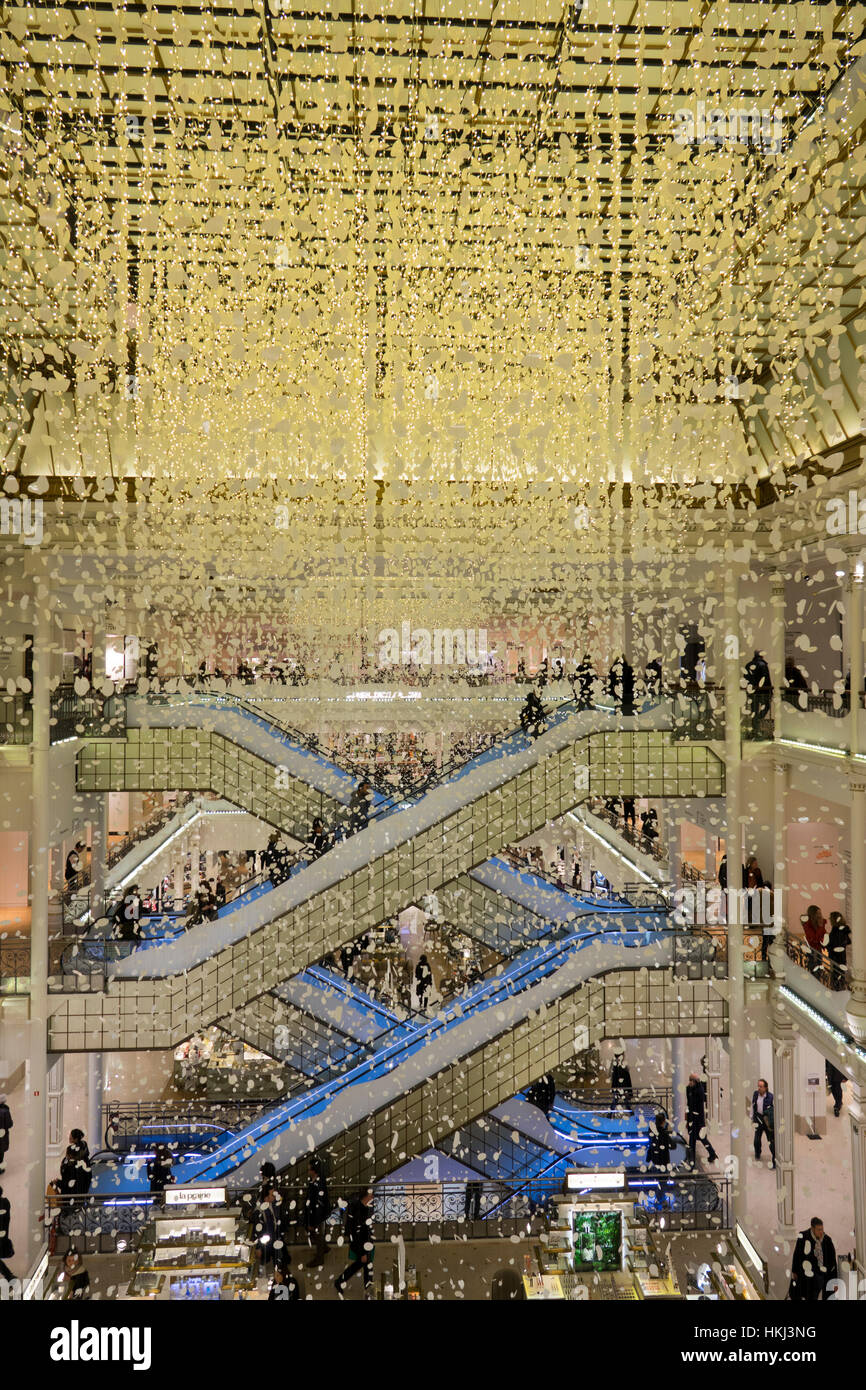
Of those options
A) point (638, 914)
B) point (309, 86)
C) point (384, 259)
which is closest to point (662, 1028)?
point (638, 914)

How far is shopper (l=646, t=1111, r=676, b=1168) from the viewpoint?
8156 mm

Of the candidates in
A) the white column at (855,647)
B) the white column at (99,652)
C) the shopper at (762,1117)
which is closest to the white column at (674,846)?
the shopper at (762,1117)

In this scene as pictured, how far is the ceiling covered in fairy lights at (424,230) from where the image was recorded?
6.31ft

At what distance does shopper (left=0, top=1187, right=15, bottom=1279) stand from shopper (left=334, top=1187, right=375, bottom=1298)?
2710 mm

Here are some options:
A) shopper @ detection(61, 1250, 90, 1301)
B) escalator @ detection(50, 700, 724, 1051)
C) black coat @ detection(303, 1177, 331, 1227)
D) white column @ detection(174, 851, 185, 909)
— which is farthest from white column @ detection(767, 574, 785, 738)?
white column @ detection(174, 851, 185, 909)

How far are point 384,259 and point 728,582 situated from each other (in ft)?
19.8

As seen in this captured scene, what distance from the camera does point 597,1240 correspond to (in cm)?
602

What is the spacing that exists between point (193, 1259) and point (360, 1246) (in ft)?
4.52

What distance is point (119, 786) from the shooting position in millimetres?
8547

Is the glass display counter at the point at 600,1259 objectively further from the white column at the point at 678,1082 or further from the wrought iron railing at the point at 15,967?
the wrought iron railing at the point at 15,967
